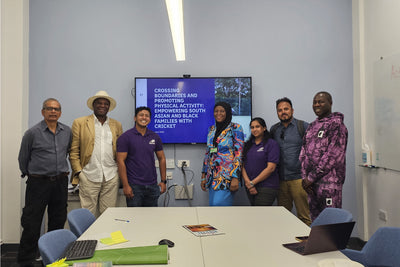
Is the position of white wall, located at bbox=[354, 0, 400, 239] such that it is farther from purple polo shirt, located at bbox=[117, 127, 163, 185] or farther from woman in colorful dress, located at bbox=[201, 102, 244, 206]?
purple polo shirt, located at bbox=[117, 127, 163, 185]

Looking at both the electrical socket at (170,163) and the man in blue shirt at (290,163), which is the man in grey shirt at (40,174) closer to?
the electrical socket at (170,163)

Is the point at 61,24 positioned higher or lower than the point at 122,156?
higher

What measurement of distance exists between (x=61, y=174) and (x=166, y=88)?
1679mm

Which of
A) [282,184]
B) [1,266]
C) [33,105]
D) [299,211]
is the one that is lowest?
[1,266]

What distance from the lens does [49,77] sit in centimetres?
417

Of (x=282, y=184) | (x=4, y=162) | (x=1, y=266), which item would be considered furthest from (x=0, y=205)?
(x=282, y=184)

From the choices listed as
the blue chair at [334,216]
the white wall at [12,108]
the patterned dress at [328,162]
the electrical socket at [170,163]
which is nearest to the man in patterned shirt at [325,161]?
the patterned dress at [328,162]

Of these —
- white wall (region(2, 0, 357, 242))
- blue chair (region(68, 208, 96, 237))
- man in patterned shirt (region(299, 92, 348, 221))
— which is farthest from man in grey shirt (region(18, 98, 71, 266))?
man in patterned shirt (region(299, 92, 348, 221))

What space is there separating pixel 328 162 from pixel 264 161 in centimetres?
67

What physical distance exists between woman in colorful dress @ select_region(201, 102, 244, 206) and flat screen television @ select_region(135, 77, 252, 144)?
2.02 ft

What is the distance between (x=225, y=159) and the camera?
331 cm

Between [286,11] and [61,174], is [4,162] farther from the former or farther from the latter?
[286,11]

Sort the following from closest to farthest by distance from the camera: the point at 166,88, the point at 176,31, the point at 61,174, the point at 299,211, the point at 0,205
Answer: the point at 176,31 < the point at 61,174 < the point at 299,211 < the point at 0,205 < the point at 166,88

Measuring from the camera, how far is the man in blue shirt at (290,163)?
135 inches
